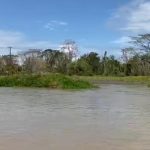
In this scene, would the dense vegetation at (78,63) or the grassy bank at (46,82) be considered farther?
the dense vegetation at (78,63)

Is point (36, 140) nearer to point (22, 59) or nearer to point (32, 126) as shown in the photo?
point (32, 126)

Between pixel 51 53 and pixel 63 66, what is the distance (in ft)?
19.5

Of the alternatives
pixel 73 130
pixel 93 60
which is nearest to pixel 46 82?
pixel 73 130

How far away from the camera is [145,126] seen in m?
10.9

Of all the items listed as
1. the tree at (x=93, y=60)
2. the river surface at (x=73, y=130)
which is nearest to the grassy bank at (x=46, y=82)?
the river surface at (x=73, y=130)

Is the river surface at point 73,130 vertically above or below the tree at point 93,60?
below

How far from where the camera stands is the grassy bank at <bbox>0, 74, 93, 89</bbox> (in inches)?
1272

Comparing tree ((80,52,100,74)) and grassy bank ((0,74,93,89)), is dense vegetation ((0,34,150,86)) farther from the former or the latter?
grassy bank ((0,74,93,89))

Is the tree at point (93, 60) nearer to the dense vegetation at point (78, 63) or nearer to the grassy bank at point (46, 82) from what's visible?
the dense vegetation at point (78, 63)

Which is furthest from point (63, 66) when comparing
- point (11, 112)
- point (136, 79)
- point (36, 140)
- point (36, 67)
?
point (36, 140)

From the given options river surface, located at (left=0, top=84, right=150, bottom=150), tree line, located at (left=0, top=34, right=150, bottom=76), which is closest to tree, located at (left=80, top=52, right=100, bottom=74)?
tree line, located at (left=0, top=34, right=150, bottom=76)

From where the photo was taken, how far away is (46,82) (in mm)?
32938

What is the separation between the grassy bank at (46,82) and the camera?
32303mm

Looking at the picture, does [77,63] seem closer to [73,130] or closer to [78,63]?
[78,63]
